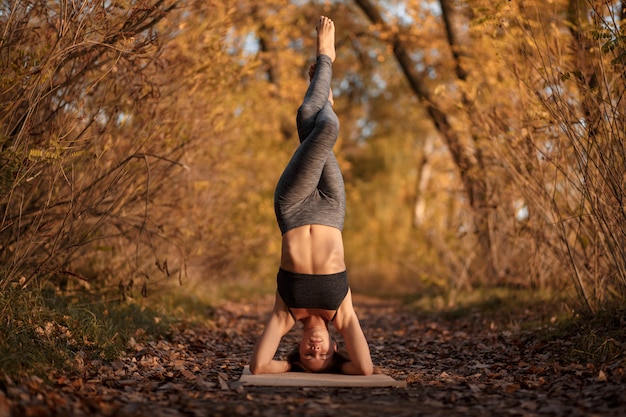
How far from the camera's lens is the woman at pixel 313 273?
16.8 ft

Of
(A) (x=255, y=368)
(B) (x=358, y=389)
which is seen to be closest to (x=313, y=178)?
(A) (x=255, y=368)

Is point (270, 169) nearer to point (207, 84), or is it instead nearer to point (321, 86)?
point (207, 84)

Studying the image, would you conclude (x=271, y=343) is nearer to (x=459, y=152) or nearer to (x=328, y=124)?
(x=328, y=124)

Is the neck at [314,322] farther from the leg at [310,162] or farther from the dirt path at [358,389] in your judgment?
the leg at [310,162]

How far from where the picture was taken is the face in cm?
517

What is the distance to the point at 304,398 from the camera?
452 centimetres

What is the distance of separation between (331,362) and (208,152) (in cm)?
472

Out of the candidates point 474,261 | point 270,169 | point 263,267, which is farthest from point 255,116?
point 474,261

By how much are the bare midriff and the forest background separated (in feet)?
5.09

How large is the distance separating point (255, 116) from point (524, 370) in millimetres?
9662

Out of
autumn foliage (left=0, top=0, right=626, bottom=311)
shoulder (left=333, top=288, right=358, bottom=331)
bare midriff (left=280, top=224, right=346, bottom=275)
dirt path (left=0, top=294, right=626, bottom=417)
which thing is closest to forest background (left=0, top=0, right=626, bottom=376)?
autumn foliage (left=0, top=0, right=626, bottom=311)

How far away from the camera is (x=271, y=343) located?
202 inches

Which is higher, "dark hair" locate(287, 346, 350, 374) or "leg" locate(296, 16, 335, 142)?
"leg" locate(296, 16, 335, 142)

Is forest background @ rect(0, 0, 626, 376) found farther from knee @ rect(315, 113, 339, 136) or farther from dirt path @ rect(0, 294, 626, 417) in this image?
knee @ rect(315, 113, 339, 136)
